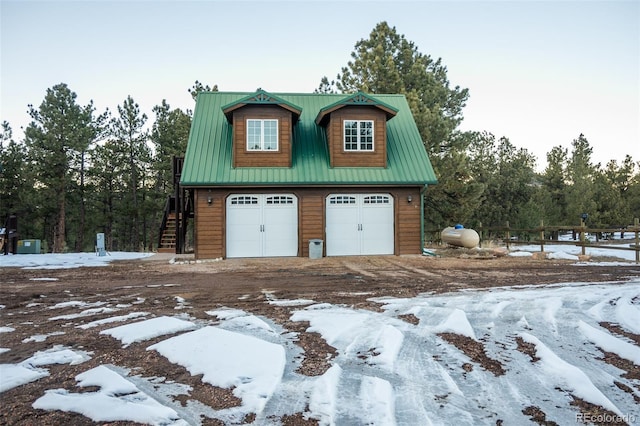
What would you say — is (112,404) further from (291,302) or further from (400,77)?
(400,77)

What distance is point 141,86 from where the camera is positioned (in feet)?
80.4

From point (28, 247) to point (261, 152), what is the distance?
36.2ft

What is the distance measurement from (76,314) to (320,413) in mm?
3998

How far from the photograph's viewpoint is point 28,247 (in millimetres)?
15609

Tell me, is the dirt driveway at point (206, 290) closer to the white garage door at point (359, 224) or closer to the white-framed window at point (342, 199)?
the white garage door at point (359, 224)

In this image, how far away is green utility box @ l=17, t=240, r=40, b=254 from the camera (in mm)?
15531

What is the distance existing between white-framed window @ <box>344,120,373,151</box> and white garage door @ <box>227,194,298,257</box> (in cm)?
287

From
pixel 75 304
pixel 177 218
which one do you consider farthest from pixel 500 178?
pixel 75 304

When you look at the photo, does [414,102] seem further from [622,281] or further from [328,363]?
[328,363]

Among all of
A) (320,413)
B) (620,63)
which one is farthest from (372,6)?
(320,413)

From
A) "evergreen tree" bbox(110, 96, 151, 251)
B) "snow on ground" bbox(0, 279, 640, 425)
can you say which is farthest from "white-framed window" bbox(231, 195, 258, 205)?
"evergreen tree" bbox(110, 96, 151, 251)

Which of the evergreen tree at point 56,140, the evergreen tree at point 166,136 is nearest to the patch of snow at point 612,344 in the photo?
the evergreen tree at point 166,136

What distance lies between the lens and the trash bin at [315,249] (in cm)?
1267

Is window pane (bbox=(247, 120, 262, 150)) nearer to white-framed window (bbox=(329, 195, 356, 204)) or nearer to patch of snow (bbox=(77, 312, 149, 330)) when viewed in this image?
white-framed window (bbox=(329, 195, 356, 204))
